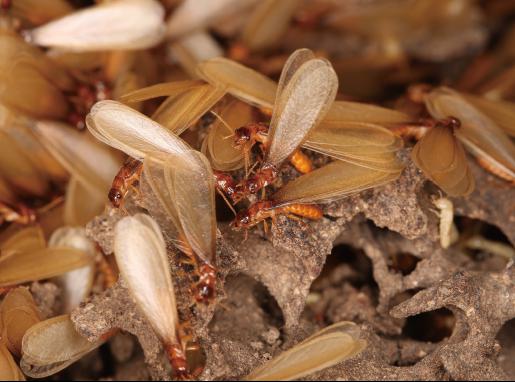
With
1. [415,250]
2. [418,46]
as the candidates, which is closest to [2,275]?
[415,250]

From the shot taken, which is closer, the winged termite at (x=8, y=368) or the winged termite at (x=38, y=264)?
the winged termite at (x=8, y=368)

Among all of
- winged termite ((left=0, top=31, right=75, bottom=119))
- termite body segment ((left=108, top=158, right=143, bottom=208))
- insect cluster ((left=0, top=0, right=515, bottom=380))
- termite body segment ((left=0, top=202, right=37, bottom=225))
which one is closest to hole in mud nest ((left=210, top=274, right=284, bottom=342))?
insect cluster ((left=0, top=0, right=515, bottom=380))

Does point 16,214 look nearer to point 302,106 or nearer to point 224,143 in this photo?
point 224,143

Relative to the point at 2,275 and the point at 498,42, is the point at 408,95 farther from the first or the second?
the point at 2,275

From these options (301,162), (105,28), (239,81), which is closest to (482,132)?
(301,162)

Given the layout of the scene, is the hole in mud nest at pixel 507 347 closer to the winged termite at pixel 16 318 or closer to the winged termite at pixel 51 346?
the winged termite at pixel 51 346

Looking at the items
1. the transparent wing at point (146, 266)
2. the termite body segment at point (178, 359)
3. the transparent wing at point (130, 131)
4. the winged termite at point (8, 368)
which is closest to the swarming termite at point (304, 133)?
the transparent wing at point (130, 131)

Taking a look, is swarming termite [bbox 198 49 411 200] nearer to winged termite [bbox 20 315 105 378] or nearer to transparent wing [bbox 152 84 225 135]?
transparent wing [bbox 152 84 225 135]
